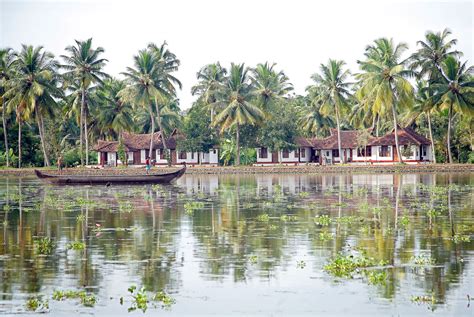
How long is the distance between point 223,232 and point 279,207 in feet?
29.1

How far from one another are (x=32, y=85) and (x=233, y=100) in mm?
19630

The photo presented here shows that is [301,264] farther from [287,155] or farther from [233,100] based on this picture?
[287,155]

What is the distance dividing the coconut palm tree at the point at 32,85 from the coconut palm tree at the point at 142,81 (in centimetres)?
712

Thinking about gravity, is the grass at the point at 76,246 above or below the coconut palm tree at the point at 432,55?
below

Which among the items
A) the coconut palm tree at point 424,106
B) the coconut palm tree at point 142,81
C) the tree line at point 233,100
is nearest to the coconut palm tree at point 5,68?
the tree line at point 233,100

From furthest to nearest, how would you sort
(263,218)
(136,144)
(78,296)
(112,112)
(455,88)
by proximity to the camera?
(136,144) < (112,112) < (455,88) < (263,218) < (78,296)

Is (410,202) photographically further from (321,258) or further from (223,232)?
(321,258)

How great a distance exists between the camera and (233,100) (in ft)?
245

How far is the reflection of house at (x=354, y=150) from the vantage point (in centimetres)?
8025

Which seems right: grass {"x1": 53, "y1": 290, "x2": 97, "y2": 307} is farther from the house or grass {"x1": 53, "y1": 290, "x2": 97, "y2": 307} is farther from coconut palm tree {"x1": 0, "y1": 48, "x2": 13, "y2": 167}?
the house

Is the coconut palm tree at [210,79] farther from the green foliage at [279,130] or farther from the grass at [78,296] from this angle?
the grass at [78,296]

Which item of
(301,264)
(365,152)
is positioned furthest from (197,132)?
(301,264)

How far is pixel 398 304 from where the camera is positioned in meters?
13.1

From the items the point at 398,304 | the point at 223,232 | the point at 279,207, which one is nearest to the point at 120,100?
the point at 279,207
